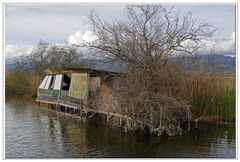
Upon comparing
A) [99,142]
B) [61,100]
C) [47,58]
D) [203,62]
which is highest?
[47,58]

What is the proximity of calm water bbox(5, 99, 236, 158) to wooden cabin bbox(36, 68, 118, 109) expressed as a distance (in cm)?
168

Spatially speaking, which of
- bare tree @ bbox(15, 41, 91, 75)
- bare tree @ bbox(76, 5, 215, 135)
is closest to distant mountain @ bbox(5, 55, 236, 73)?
bare tree @ bbox(76, 5, 215, 135)

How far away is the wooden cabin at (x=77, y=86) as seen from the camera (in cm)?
1778

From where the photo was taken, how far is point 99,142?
12.6m

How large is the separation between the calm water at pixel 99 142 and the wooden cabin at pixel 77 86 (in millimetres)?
1682

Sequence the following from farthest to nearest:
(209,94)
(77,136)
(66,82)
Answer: (66,82) → (209,94) → (77,136)

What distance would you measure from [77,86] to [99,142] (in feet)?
22.4

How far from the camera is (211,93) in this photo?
15867 mm

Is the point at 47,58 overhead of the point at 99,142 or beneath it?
overhead

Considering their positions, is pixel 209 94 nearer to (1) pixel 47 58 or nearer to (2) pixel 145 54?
(2) pixel 145 54

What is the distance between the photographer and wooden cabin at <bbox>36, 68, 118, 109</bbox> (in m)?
17.8

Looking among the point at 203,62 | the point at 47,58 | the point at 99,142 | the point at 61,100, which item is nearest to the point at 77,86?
the point at 61,100

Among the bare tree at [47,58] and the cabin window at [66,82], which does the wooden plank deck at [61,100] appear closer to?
the cabin window at [66,82]

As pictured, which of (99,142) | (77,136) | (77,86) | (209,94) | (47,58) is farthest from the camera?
(47,58)
